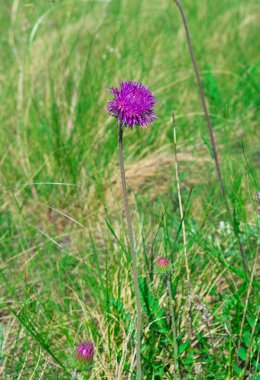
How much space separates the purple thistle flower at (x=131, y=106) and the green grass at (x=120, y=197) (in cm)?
43

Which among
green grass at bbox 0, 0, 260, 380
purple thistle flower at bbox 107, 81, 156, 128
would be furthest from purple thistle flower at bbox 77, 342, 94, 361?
purple thistle flower at bbox 107, 81, 156, 128

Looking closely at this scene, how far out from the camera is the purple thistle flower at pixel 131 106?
4.42 feet

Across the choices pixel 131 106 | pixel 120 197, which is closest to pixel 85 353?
pixel 131 106

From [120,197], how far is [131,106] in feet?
4.34

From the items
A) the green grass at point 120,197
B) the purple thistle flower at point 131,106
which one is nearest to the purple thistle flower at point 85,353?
the green grass at point 120,197

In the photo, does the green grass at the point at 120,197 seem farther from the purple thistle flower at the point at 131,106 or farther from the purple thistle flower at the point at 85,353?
the purple thistle flower at the point at 131,106

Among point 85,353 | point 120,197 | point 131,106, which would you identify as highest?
point 131,106

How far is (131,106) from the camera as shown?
135cm

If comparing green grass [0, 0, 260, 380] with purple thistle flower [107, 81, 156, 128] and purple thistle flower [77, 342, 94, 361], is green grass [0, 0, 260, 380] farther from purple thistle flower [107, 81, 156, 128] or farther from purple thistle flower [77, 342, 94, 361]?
purple thistle flower [107, 81, 156, 128]

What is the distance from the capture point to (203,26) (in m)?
4.01

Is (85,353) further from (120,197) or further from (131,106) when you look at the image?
(120,197)

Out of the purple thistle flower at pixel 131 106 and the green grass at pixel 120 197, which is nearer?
the purple thistle flower at pixel 131 106

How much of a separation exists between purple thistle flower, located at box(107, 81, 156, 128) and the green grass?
0.43 meters

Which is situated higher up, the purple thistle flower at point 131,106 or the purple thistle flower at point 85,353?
the purple thistle flower at point 131,106
